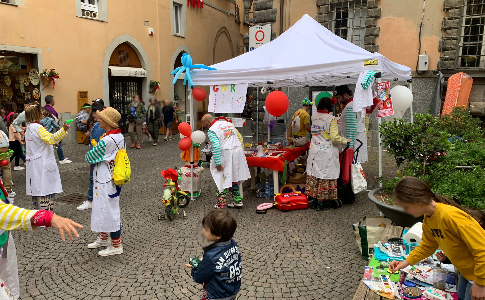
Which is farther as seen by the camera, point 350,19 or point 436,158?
point 350,19

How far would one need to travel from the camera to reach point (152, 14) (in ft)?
48.3

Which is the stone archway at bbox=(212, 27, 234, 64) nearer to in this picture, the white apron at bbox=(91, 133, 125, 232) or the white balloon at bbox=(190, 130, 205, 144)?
the white balloon at bbox=(190, 130, 205, 144)

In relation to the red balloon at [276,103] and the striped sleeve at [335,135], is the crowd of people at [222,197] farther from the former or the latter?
the red balloon at [276,103]

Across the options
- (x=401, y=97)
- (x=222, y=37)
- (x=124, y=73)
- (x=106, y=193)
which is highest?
(x=222, y=37)

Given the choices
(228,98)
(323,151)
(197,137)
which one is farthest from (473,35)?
(197,137)

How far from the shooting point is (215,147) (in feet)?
17.6

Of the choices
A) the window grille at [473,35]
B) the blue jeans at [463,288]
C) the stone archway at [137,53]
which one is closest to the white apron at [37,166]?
the blue jeans at [463,288]

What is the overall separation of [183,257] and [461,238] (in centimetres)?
292

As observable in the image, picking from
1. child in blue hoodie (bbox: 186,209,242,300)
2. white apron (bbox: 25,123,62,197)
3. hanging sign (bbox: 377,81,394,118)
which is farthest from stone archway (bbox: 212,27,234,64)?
child in blue hoodie (bbox: 186,209,242,300)

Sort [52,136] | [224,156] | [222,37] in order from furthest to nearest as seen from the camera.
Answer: [222,37] < [224,156] < [52,136]

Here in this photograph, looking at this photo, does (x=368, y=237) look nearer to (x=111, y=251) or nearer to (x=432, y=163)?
(x=432, y=163)

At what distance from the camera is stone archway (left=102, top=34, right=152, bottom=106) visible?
42.7 feet

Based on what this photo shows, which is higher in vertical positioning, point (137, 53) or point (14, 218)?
point (137, 53)

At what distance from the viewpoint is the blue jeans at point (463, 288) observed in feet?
7.30
